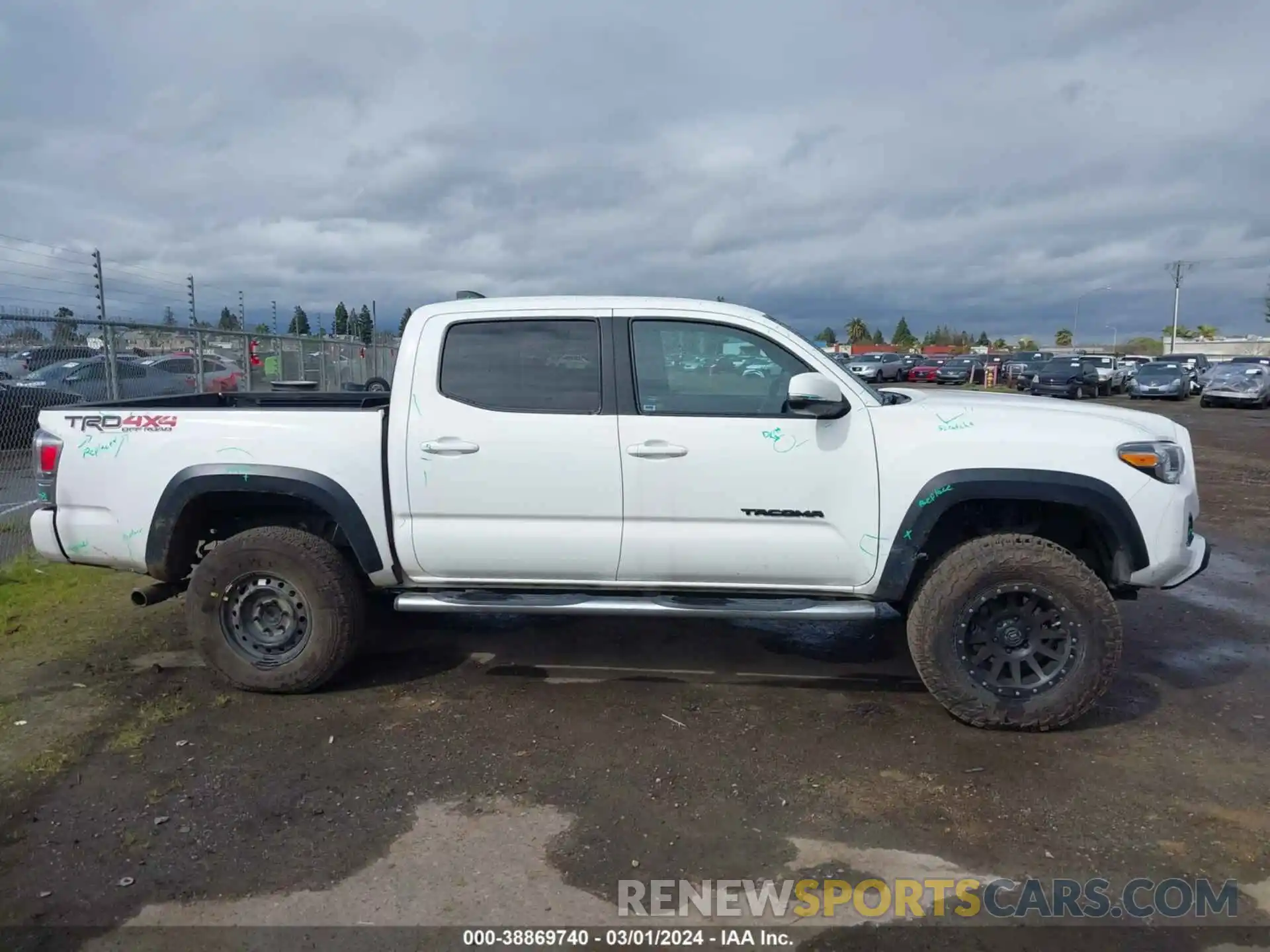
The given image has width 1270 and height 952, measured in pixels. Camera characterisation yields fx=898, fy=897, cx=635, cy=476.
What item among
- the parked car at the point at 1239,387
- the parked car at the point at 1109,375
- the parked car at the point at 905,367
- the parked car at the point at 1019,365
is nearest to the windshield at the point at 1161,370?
the parked car at the point at 1109,375

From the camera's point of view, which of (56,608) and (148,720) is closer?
(148,720)

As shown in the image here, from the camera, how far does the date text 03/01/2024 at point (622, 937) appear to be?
2.81 meters

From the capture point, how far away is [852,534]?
429cm

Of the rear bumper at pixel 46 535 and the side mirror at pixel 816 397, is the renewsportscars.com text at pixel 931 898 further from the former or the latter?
the rear bumper at pixel 46 535

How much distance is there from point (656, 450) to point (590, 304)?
0.89 m

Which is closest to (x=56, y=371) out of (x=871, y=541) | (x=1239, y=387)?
(x=871, y=541)

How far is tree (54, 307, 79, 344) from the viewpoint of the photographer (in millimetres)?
7570

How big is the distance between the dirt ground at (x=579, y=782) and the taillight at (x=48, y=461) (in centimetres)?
105

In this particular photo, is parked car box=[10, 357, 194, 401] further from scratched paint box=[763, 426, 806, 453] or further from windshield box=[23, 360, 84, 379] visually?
scratched paint box=[763, 426, 806, 453]

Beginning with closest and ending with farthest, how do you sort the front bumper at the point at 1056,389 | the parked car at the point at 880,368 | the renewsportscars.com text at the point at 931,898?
the renewsportscars.com text at the point at 931,898
the front bumper at the point at 1056,389
the parked car at the point at 880,368

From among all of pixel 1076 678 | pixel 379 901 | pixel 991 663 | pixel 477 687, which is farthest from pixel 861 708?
pixel 379 901

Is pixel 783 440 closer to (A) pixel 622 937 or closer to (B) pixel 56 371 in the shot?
(A) pixel 622 937

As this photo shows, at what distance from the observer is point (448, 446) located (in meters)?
4.40

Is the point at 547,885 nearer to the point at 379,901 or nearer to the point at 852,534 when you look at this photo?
the point at 379,901
